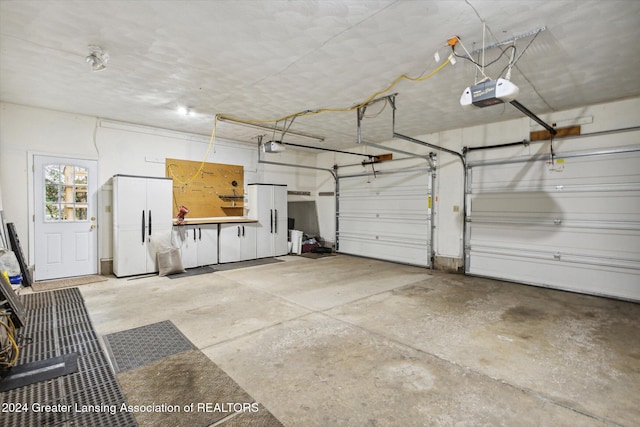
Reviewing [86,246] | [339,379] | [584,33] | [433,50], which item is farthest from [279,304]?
[584,33]

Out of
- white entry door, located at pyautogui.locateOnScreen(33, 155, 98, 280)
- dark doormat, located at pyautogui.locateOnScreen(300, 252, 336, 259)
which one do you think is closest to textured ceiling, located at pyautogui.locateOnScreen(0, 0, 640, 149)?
white entry door, located at pyautogui.locateOnScreen(33, 155, 98, 280)

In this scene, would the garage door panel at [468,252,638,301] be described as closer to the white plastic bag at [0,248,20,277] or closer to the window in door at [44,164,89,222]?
the white plastic bag at [0,248,20,277]

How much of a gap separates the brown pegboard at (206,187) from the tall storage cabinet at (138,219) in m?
0.77

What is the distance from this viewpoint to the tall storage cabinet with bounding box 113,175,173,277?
5.24 metres

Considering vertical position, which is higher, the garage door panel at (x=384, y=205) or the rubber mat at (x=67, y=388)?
the garage door panel at (x=384, y=205)

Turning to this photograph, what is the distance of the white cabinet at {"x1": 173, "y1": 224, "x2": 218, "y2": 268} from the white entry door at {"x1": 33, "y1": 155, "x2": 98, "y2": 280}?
1.39 m

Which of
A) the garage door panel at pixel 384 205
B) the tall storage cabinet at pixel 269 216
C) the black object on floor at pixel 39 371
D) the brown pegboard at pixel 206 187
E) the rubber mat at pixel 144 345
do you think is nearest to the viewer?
the black object on floor at pixel 39 371

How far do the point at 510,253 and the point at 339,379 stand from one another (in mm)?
4479

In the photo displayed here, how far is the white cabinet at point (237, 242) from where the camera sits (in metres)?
6.57

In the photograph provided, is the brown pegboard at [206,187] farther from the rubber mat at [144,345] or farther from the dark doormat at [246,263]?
the rubber mat at [144,345]

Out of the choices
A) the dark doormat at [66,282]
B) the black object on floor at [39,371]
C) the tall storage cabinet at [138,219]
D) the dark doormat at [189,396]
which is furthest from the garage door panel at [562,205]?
the dark doormat at [66,282]

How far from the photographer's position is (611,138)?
448cm

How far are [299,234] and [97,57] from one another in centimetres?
553

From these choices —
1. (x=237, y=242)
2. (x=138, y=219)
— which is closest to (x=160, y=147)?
(x=138, y=219)
